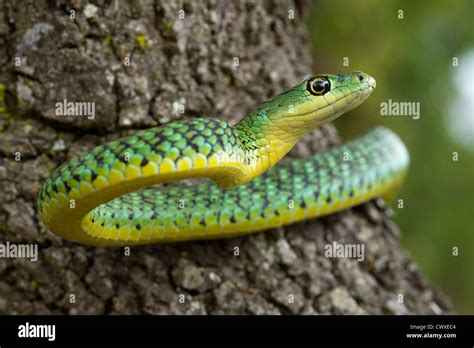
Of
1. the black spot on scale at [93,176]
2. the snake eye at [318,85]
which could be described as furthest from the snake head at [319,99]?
the black spot on scale at [93,176]

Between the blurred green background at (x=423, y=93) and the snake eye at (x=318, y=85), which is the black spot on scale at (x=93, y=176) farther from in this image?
the blurred green background at (x=423, y=93)

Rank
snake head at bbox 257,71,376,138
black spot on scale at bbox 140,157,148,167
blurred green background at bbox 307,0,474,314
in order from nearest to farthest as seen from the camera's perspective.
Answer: black spot on scale at bbox 140,157,148,167 → snake head at bbox 257,71,376,138 → blurred green background at bbox 307,0,474,314

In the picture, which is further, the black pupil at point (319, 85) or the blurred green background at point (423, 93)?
the blurred green background at point (423, 93)

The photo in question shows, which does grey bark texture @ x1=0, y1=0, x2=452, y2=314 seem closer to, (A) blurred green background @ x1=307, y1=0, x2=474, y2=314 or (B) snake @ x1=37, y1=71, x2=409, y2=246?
(B) snake @ x1=37, y1=71, x2=409, y2=246

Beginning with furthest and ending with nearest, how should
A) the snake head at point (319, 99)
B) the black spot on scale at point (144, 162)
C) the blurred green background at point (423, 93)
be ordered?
1. the blurred green background at point (423, 93)
2. the snake head at point (319, 99)
3. the black spot on scale at point (144, 162)

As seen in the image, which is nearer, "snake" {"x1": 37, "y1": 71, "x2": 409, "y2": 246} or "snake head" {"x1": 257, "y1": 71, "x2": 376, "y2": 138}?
"snake" {"x1": 37, "y1": 71, "x2": 409, "y2": 246}

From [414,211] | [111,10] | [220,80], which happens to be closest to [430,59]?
[414,211]

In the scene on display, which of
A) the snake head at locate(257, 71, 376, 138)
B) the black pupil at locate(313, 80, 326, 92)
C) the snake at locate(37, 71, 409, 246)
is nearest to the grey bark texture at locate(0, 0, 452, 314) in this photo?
the snake at locate(37, 71, 409, 246)

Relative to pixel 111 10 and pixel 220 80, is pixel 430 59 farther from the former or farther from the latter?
pixel 111 10

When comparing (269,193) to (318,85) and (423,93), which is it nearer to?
(318,85)
